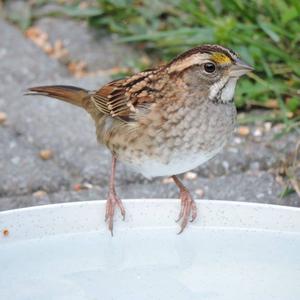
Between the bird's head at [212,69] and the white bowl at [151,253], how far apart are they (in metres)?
0.38

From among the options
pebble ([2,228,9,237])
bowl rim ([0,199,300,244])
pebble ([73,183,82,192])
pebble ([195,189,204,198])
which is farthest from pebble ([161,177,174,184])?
pebble ([2,228,9,237])

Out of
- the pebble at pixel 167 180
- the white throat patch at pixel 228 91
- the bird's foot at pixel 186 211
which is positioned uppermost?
the white throat patch at pixel 228 91

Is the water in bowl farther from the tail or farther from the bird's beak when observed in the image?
the tail

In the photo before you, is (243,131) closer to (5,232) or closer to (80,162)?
(80,162)

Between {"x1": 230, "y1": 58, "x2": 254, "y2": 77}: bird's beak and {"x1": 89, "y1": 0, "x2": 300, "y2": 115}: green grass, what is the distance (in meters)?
0.98

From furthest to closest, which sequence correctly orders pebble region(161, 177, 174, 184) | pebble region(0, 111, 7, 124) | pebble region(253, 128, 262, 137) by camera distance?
pebble region(0, 111, 7, 124) → pebble region(253, 128, 262, 137) → pebble region(161, 177, 174, 184)

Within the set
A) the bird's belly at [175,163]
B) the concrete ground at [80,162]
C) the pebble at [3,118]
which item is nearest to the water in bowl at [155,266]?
the bird's belly at [175,163]

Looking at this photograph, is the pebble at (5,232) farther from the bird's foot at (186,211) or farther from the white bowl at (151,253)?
the bird's foot at (186,211)

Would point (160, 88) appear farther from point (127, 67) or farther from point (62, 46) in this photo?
point (62, 46)

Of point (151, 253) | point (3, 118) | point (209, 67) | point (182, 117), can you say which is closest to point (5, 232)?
point (151, 253)

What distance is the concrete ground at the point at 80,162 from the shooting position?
3.46 metres

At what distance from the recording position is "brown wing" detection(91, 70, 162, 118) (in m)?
2.96

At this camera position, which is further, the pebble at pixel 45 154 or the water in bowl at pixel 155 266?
the pebble at pixel 45 154

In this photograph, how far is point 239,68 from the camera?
2.71 metres
